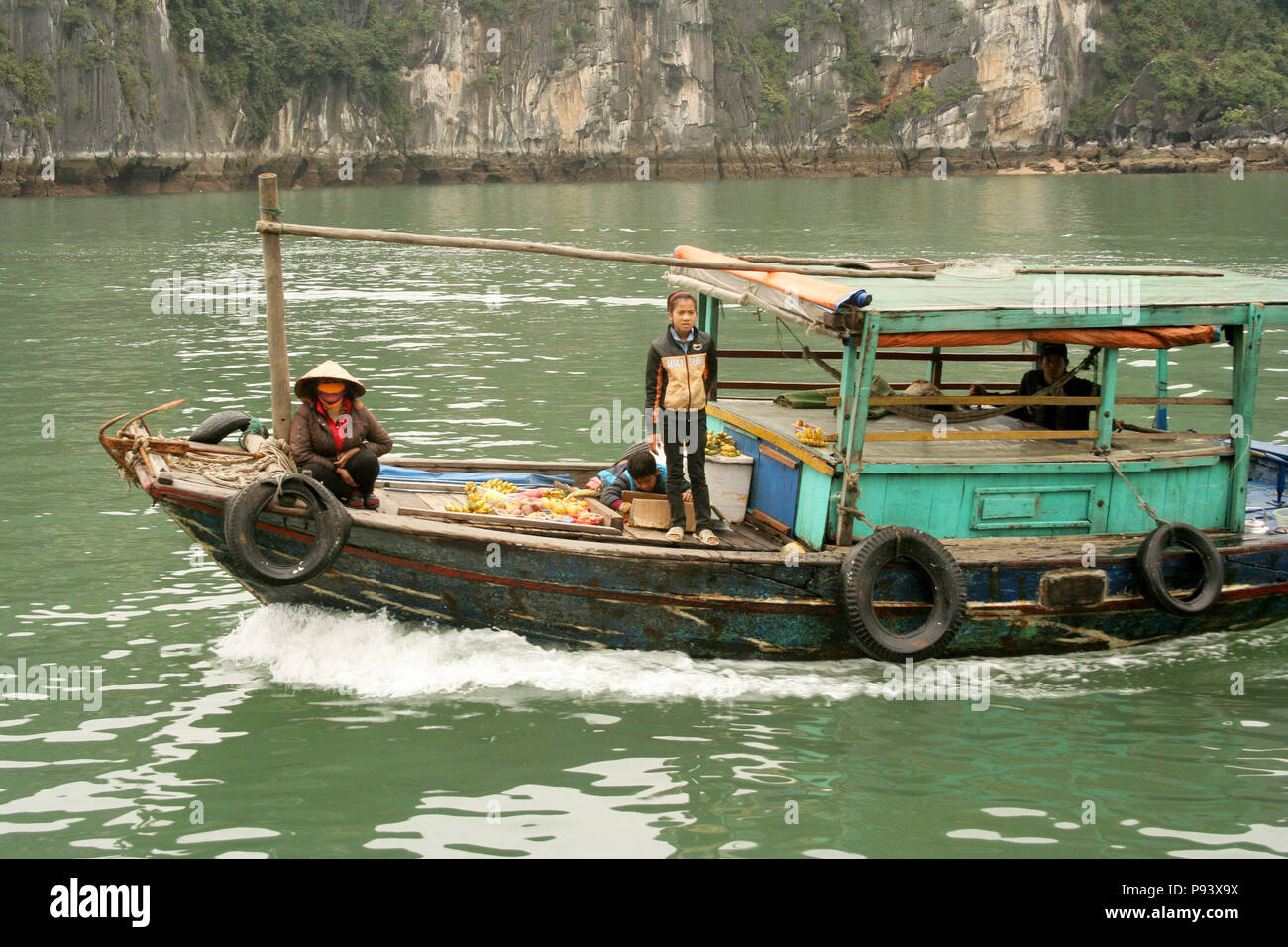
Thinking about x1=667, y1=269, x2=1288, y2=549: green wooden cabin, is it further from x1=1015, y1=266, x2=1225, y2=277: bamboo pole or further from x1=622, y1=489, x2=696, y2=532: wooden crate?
x1=622, y1=489, x2=696, y2=532: wooden crate

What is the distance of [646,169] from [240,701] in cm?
6962

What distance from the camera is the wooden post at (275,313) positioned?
270 inches

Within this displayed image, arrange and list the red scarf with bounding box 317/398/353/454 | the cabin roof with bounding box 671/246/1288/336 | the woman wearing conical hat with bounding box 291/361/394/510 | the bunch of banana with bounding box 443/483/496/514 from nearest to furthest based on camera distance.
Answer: the cabin roof with bounding box 671/246/1288/336, the woman wearing conical hat with bounding box 291/361/394/510, the red scarf with bounding box 317/398/353/454, the bunch of banana with bounding box 443/483/496/514

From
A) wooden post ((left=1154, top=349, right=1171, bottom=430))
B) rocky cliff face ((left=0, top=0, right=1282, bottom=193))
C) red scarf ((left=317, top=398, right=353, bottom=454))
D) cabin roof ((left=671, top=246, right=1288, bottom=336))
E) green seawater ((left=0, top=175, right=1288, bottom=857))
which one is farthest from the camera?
rocky cliff face ((left=0, top=0, right=1282, bottom=193))

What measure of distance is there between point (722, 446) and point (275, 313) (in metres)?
2.64

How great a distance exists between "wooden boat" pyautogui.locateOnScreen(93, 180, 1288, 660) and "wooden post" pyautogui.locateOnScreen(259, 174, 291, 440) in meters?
0.02

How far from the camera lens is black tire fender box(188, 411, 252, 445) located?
24.5 ft

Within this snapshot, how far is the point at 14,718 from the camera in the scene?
21.4 ft

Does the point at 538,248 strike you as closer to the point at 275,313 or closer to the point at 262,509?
the point at 275,313

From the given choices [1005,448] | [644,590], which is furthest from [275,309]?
[1005,448]

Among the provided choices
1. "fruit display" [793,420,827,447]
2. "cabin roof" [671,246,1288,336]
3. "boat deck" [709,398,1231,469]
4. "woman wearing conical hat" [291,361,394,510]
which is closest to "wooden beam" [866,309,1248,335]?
"cabin roof" [671,246,1288,336]

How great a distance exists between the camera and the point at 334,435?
6949mm

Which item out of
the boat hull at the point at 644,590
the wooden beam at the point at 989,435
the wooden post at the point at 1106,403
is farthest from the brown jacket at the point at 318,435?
the wooden post at the point at 1106,403
